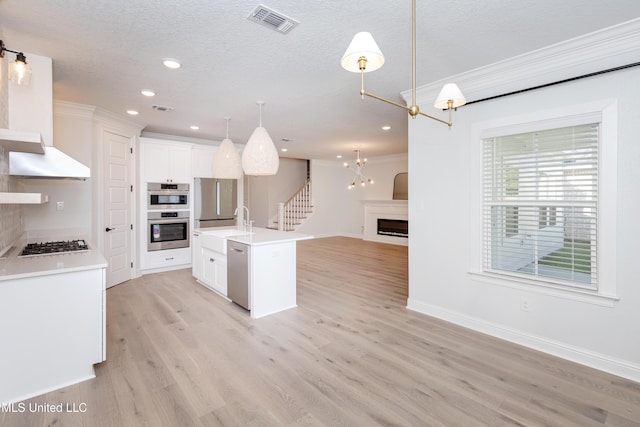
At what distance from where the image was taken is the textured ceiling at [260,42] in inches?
80.4

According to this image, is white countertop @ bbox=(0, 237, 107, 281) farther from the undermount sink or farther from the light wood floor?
the undermount sink

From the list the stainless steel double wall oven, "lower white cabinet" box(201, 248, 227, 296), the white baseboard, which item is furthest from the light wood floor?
the stainless steel double wall oven

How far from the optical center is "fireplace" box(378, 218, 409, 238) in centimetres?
870

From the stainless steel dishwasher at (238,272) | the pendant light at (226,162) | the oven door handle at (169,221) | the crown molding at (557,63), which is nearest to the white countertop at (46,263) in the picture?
the stainless steel dishwasher at (238,272)

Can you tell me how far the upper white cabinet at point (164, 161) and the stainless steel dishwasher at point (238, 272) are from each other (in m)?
2.48

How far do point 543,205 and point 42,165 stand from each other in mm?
4533

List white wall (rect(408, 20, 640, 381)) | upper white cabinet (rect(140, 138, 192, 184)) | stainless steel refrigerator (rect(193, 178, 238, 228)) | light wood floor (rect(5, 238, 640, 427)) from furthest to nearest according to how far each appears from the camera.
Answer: stainless steel refrigerator (rect(193, 178, 238, 228)) < upper white cabinet (rect(140, 138, 192, 184)) < white wall (rect(408, 20, 640, 381)) < light wood floor (rect(5, 238, 640, 427))

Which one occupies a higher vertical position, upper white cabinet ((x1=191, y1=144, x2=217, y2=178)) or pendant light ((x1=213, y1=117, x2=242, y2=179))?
upper white cabinet ((x1=191, y1=144, x2=217, y2=178))

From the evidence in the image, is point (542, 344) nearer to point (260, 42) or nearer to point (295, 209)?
point (260, 42)

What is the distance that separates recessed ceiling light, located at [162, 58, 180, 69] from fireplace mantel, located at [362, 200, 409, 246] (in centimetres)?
681

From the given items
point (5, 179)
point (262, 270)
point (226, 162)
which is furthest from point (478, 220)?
point (5, 179)

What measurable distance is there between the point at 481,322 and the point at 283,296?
7.22 feet

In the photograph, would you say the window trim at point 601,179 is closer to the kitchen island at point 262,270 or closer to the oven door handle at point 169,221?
the kitchen island at point 262,270

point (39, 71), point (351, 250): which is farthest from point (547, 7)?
point (351, 250)
